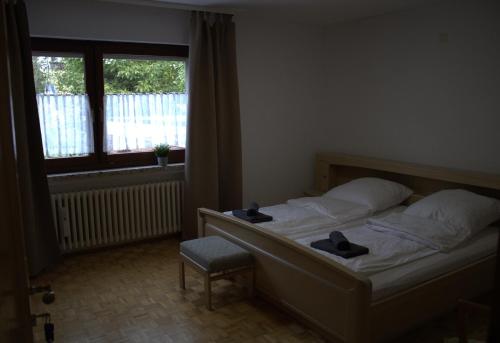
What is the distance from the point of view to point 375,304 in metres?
2.25

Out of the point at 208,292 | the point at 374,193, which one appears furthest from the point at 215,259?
the point at 374,193

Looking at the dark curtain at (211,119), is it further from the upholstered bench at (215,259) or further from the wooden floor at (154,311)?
the upholstered bench at (215,259)

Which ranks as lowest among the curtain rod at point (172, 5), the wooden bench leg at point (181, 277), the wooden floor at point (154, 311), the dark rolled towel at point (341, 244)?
the wooden floor at point (154, 311)

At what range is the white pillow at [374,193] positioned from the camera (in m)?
3.65

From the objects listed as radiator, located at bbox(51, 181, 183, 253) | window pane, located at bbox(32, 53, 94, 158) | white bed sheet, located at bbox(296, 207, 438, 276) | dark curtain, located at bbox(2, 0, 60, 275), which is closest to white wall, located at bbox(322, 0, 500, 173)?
white bed sheet, located at bbox(296, 207, 438, 276)

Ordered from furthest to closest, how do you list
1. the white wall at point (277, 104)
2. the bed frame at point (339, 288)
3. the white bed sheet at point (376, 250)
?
the white wall at point (277, 104), the white bed sheet at point (376, 250), the bed frame at point (339, 288)

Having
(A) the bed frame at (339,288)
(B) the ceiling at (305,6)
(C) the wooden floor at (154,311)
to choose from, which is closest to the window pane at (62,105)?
(B) the ceiling at (305,6)

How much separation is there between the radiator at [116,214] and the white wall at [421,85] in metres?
2.07

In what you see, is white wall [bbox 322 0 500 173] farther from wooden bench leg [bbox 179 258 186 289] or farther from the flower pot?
wooden bench leg [bbox 179 258 186 289]

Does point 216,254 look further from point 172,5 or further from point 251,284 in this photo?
point 172,5

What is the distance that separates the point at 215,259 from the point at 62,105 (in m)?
2.04

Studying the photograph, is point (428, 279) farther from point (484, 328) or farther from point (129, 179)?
point (129, 179)

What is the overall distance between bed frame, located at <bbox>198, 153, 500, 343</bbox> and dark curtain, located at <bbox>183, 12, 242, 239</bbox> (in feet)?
A: 2.17

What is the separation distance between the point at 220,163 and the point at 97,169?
1180 millimetres
